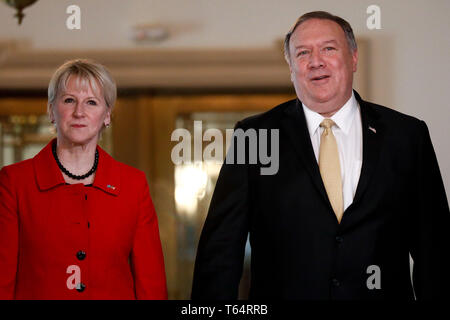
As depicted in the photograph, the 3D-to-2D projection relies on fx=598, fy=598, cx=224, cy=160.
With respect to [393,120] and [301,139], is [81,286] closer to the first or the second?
[301,139]

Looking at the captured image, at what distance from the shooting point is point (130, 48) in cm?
250

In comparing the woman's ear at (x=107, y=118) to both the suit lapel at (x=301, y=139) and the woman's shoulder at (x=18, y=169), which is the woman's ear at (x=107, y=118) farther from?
the suit lapel at (x=301, y=139)

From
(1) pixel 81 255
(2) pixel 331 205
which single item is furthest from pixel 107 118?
(2) pixel 331 205

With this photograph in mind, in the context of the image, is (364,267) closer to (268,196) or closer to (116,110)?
(268,196)

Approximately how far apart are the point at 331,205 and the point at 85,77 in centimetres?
78

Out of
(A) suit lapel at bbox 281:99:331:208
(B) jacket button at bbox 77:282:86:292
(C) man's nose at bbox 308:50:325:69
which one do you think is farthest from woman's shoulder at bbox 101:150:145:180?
(C) man's nose at bbox 308:50:325:69

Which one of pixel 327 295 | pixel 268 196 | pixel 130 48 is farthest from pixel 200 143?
pixel 327 295

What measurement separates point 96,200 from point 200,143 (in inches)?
32.3

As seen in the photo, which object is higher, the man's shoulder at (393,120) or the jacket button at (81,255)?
the man's shoulder at (393,120)

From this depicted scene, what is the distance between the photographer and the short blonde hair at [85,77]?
66.7 inches

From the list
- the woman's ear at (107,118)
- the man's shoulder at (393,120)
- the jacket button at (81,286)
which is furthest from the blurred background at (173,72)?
the jacket button at (81,286)

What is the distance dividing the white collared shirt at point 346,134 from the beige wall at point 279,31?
2.16ft

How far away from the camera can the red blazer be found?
5.41ft

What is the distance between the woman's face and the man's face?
0.58 meters
